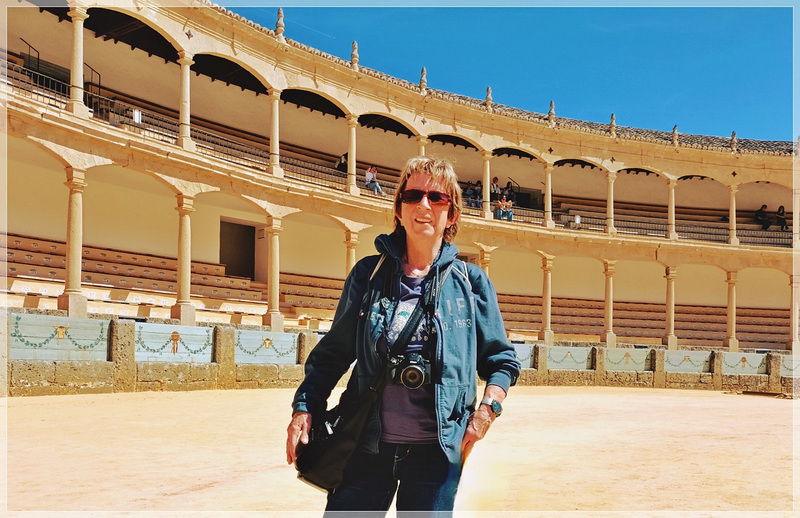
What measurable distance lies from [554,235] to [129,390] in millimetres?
17072

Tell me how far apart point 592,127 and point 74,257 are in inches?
856

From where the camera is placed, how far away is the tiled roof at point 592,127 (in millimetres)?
20513

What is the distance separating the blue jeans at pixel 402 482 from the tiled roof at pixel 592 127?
1777cm

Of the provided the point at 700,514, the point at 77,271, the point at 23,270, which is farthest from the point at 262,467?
the point at 23,270

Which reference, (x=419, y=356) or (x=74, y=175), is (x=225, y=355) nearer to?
(x=74, y=175)

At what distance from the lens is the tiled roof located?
2051 cm

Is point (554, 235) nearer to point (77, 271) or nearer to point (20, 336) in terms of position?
point (77, 271)

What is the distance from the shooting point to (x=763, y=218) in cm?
2952

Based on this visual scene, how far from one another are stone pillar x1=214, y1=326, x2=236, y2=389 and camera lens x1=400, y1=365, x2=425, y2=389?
1129 cm

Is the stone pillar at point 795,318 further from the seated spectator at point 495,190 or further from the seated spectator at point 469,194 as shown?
the seated spectator at point 469,194

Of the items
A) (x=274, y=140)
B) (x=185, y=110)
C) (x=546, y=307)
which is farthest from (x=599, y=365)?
(x=185, y=110)

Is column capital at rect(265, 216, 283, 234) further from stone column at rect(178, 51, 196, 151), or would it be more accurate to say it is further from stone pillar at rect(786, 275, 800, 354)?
stone pillar at rect(786, 275, 800, 354)

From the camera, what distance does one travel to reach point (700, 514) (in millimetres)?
4418

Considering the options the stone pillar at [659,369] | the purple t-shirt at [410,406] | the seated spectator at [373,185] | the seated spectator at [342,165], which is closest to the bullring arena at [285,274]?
the stone pillar at [659,369]
